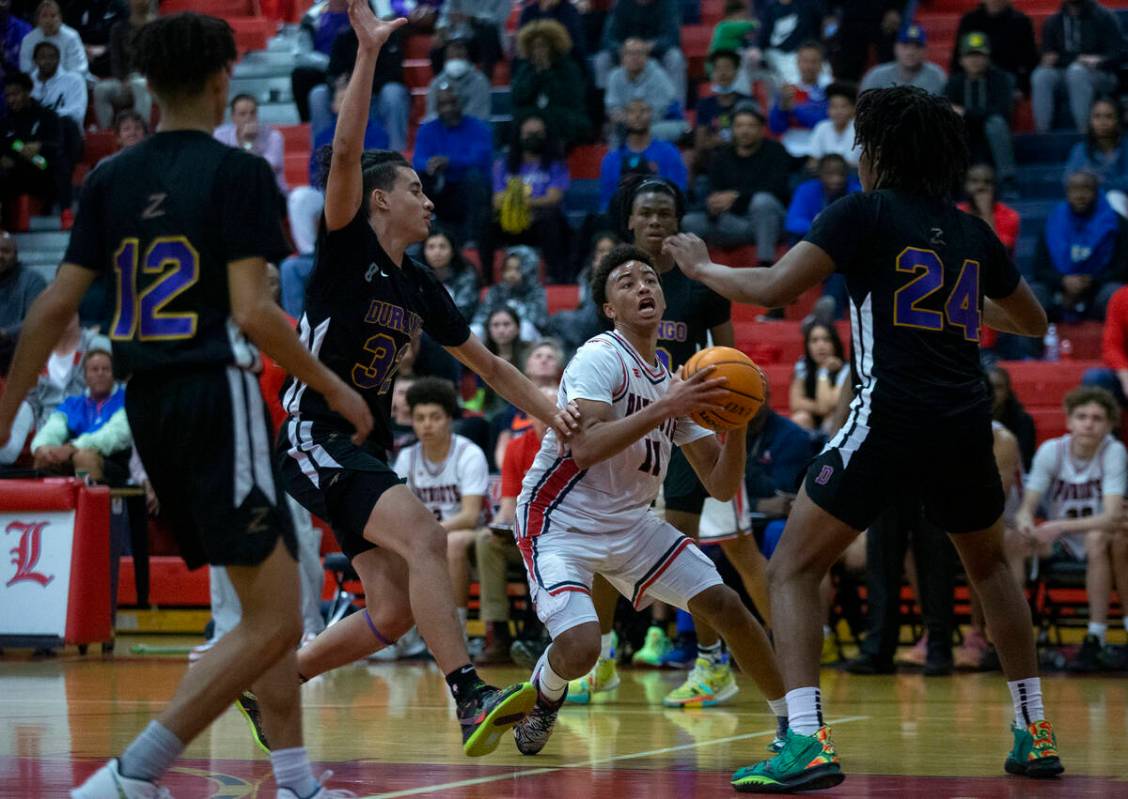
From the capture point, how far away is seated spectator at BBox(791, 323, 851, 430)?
11773 mm

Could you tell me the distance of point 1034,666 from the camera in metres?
5.78

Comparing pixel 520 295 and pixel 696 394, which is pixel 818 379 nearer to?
pixel 520 295

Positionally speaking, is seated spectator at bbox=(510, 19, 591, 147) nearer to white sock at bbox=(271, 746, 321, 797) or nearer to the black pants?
the black pants

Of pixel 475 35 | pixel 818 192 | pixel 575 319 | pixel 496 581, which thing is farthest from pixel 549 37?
pixel 496 581

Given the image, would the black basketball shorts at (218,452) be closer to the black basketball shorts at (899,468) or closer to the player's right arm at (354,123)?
the player's right arm at (354,123)

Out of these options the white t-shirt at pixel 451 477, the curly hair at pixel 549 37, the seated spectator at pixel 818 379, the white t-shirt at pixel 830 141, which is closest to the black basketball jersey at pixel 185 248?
the white t-shirt at pixel 451 477

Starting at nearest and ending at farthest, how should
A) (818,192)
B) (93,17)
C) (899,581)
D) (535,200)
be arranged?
(899,581) → (818,192) → (535,200) → (93,17)

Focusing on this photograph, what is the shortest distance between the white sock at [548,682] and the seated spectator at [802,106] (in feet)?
32.7

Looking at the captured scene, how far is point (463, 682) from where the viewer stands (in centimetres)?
543

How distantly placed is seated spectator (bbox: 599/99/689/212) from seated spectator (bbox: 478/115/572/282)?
1.88 feet

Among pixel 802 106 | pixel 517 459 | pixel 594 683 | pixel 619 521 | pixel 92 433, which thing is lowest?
pixel 594 683

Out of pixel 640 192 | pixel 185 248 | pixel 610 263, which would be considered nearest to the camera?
pixel 185 248

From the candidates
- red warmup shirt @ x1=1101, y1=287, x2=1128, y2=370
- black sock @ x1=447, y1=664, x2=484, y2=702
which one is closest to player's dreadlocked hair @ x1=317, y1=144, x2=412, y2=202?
black sock @ x1=447, y1=664, x2=484, y2=702

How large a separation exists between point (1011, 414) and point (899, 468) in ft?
20.1
